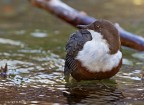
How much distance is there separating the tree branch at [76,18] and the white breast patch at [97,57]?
77.0 inches

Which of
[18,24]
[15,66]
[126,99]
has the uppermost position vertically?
[18,24]

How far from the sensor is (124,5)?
11367mm

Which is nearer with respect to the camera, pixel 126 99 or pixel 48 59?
pixel 126 99

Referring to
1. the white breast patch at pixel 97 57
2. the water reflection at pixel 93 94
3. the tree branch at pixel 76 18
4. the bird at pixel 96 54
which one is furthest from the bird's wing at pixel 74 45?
the tree branch at pixel 76 18

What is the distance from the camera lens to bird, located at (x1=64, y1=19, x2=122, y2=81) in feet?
16.6

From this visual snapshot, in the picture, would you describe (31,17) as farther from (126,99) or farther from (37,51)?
(126,99)

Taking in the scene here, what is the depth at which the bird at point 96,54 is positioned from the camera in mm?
5066

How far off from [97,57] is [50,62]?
63.1 inches

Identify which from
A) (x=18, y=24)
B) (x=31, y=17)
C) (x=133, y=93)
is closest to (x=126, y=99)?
(x=133, y=93)

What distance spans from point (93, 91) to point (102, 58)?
0.36m

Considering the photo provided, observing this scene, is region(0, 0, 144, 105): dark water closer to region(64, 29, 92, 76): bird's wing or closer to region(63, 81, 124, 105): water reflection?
region(63, 81, 124, 105): water reflection

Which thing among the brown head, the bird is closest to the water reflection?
the bird

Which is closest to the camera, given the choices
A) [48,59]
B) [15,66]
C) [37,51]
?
[15,66]

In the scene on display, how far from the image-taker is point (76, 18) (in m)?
7.48
